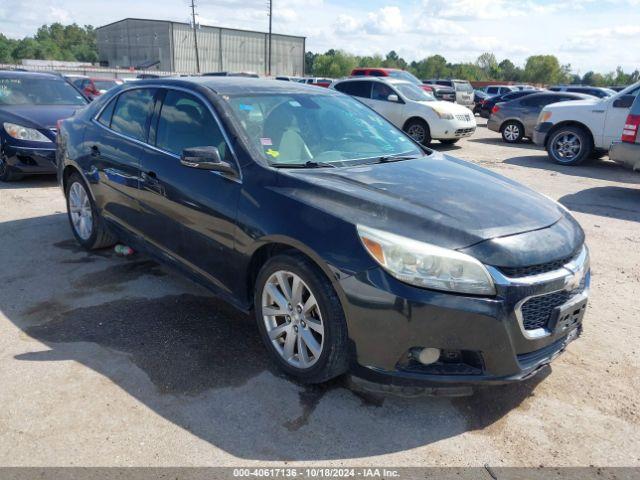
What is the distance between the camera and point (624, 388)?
3145 mm

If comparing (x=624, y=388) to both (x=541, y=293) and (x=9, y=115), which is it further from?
(x=9, y=115)

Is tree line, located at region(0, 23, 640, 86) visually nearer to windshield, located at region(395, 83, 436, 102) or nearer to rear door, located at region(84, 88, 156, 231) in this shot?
windshield, located at region(395, 83, 436, 102)

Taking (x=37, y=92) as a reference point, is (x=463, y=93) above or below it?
below

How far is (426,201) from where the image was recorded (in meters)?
3.00

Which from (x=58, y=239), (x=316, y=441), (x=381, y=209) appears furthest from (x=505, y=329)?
(x=58, y=239)

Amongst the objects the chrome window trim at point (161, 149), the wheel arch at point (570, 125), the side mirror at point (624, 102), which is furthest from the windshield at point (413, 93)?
the chrome window trim at point (161, 149)

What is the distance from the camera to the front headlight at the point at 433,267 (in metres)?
2.54

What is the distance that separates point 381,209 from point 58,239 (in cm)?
413

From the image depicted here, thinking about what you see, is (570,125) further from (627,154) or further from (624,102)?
(627,154)

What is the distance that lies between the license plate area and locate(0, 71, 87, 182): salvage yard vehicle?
732 centimetres

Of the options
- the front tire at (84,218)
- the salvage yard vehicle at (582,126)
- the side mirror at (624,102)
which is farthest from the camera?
the salvage yard vehicle at (582,126)

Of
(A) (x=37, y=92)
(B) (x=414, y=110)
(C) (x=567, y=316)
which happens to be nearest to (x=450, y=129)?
(B) (x=414, y=110)

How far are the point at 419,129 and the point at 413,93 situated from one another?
118 centimetres

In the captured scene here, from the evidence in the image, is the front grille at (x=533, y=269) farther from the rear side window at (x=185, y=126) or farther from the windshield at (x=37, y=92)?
the windshield at (x=37, y=92)
